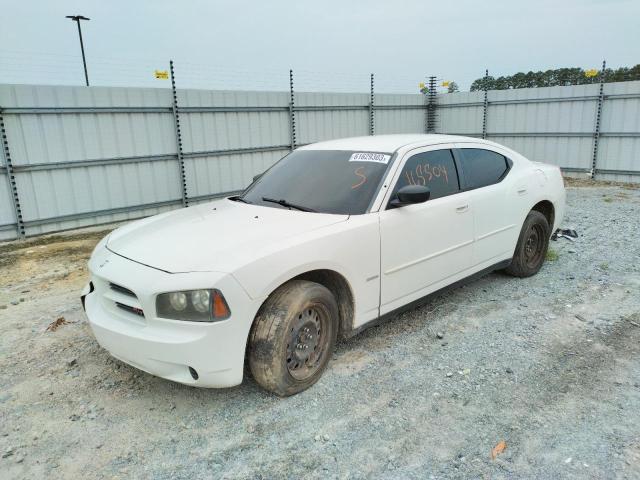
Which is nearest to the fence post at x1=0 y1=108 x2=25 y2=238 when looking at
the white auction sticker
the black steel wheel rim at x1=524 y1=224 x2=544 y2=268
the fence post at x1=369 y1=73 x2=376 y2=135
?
the white auction sticker

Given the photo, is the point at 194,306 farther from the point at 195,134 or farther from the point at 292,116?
the point at 292,116

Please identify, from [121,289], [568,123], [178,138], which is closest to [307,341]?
[121,289]

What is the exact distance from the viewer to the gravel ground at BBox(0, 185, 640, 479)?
271cm

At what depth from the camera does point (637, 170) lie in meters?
12.4

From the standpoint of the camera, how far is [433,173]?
436cm

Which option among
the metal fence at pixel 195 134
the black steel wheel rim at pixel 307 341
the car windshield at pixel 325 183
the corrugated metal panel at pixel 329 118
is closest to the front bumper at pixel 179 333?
the black steel wheel rim at pixel 307 341

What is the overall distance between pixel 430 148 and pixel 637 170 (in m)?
10.6

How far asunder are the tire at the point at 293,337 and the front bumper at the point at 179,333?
0.12 meters

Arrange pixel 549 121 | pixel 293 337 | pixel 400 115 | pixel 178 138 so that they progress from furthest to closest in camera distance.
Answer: pixel 400 115 < pixel 549 121 < pixel 178 138 < pixel 293 337

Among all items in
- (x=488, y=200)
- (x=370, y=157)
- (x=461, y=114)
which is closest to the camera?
(x=370, y=157)

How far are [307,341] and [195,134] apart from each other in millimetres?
7721

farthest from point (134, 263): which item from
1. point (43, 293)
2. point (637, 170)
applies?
point (637, 170)

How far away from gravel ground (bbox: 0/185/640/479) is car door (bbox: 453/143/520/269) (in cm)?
53

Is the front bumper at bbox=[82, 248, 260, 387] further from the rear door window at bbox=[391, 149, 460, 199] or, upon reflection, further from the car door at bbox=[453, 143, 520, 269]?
the car door at bbox=[453, 143, 520, 269]
